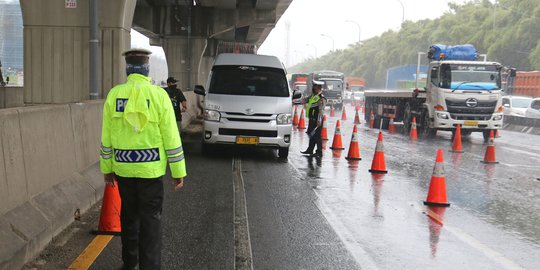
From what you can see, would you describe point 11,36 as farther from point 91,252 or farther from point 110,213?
point 91,252

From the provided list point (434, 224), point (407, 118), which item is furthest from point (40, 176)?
point (407, 118)

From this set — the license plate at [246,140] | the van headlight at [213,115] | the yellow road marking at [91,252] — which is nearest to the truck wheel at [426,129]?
the license plate at [246,140]

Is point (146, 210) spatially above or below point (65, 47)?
below

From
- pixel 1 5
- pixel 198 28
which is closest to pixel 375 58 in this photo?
pixel 1 5

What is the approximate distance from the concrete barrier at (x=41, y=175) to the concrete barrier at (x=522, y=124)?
24624 mm

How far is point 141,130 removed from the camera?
14.5 feet

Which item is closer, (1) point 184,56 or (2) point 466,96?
(2) point 466,96

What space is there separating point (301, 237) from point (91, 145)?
3783 millimetres

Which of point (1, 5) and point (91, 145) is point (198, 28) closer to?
point (91, 145)

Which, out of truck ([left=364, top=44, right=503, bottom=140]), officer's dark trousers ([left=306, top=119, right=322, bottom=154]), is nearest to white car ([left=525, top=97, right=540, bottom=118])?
truck ([left=364, top=44, right=503, bottom=140])

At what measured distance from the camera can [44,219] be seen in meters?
5.80

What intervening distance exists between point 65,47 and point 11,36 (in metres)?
66.2

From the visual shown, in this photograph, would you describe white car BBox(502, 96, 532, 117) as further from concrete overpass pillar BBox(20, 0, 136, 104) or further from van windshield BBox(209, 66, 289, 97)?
concrete overpass pillar BBox(20, 0, 136, 104)

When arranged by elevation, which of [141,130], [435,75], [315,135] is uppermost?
[435,75]
